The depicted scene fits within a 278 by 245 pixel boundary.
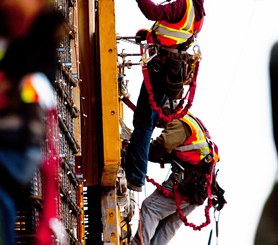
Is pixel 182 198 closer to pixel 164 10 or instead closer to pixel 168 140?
pixel 168 140

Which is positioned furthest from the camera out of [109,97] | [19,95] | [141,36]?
[141,36]

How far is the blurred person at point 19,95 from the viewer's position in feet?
9.40

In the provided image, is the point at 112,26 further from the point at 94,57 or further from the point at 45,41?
the point at 45,41

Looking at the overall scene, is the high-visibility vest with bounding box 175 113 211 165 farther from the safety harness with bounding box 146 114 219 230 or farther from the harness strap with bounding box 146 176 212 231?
the harness strap with bounding box 146 176 212 231

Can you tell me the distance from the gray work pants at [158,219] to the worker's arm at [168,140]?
55 cm

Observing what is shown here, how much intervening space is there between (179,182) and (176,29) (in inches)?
79.5

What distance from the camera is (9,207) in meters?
2.86

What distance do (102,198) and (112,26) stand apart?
1642 millimetres

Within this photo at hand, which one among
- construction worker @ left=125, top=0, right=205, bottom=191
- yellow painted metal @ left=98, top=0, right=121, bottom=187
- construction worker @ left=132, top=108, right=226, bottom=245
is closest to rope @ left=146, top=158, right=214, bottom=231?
construction worker @ left=132, top=108, right=226, bottom=245

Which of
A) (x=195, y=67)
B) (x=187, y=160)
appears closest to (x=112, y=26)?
(x=195, y=67)

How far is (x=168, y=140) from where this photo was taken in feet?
37.9

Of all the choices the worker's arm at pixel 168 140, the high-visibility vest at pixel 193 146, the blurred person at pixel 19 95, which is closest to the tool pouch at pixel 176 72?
the worker's arm at pixel 168 140

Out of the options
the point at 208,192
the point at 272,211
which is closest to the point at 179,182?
the point at 208,192

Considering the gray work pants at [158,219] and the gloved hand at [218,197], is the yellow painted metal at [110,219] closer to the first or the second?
the gray work pants at [158,219]
